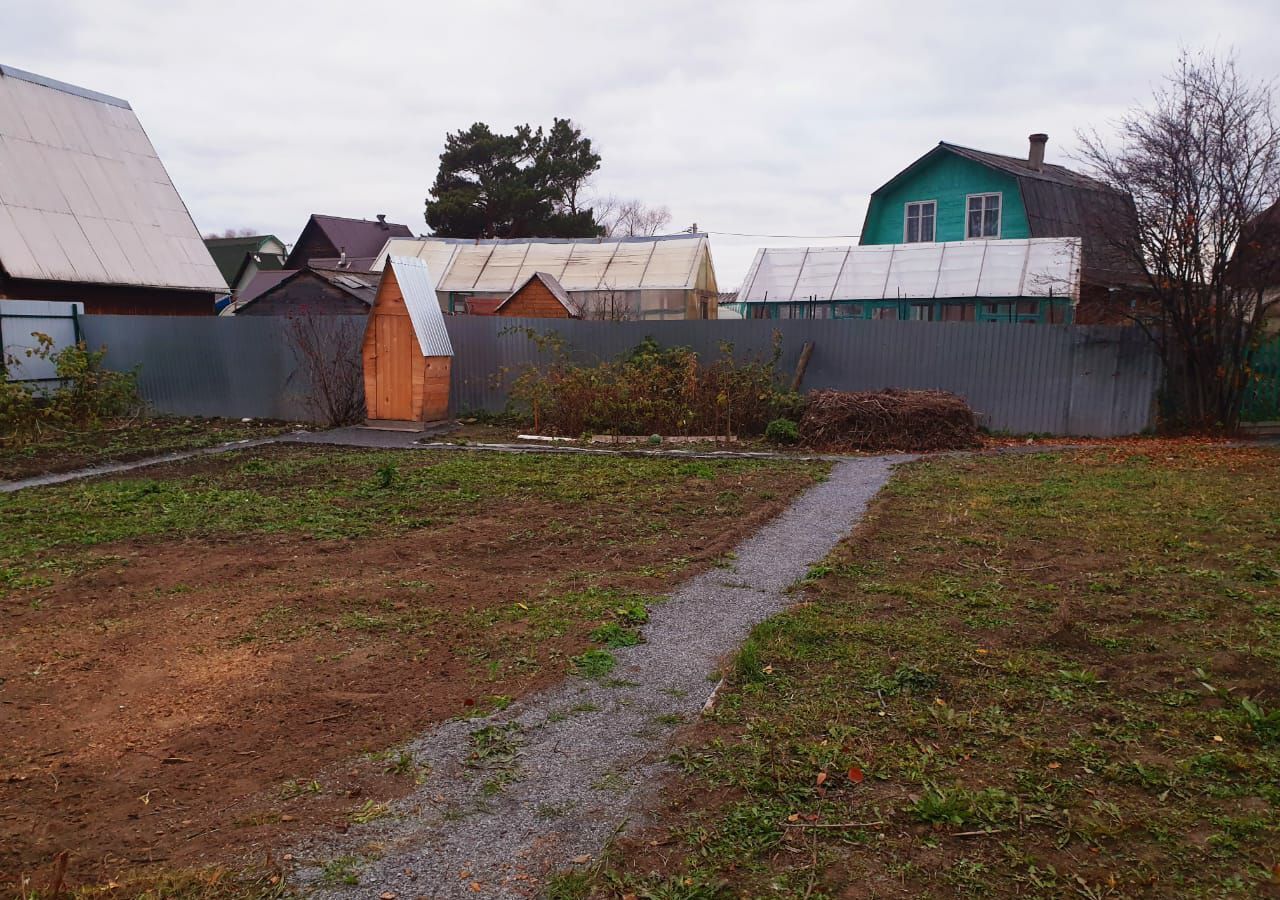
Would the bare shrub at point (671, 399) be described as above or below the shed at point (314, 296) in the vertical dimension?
below

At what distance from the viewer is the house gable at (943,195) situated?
2691 cm

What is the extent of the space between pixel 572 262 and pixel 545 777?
23776 mm

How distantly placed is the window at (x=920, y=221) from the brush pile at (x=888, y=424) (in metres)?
17.4

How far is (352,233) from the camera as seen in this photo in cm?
4466

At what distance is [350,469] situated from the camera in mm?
10797

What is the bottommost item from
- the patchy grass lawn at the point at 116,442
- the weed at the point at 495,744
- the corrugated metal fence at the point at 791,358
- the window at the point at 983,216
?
the weed at the point at 495,744

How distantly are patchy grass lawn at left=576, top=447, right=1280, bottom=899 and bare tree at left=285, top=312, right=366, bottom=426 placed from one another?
1150 cm

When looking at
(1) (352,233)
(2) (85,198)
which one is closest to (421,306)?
(2) (85,198)

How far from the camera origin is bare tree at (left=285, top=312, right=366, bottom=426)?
617 inches

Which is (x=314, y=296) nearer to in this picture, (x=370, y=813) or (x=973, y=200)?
(x=973, y=200)

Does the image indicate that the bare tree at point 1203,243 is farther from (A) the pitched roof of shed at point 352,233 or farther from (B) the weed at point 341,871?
(A) the pitched roof of shed at point 352,233

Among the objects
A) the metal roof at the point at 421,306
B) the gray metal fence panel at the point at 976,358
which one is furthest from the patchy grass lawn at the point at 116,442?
the gray metal fence panel at the point at 976,358

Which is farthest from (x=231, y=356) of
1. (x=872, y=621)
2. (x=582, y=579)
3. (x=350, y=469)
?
(x=872, y=621)

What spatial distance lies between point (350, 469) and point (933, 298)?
47.4ft
